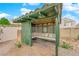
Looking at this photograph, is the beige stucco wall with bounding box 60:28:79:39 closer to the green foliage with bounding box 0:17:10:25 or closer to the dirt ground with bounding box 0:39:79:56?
the dirt ground with bounding box 0:39:79:56

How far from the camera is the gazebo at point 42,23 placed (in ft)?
6.48

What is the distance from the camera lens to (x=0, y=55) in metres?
2.02

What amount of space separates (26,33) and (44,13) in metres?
0.32

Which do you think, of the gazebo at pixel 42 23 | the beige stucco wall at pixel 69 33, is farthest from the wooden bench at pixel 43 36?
the beige stucco wall at pixel 69 33

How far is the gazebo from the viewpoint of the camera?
198 cm

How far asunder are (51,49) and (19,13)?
0.56 meters

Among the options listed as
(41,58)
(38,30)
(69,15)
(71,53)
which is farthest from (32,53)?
(69,15)

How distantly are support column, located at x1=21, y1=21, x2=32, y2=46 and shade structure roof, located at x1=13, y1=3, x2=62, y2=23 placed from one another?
2.3 inches

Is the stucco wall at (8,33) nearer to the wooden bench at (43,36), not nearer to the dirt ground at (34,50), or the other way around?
the dirt ground at (34,50)

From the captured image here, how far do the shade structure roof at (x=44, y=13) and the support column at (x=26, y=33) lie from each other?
6 cm

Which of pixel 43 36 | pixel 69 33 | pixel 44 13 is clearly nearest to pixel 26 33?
pixel 43 36

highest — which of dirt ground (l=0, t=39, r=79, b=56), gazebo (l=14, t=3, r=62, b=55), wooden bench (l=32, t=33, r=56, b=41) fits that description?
gazebo (l=14, t=3, r=62, b=55)

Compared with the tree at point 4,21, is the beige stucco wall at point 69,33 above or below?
below

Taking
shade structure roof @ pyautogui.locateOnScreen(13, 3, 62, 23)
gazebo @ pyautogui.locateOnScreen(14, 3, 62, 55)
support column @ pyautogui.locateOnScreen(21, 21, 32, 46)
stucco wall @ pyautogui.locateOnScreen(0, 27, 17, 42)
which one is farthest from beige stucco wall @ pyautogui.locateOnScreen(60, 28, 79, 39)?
stucco wall @ pyautogui.locateOnScreen(0, 27, 17, 42)
